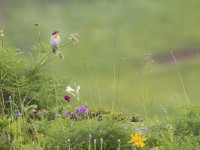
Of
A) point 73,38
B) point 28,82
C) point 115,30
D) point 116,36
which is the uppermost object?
point 115,30

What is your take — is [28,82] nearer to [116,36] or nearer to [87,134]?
[87,134]

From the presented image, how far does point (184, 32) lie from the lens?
78.8ft

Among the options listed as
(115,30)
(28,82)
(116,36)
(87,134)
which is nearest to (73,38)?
(28,82)

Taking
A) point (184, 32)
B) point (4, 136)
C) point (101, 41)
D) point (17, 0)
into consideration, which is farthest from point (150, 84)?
point (4, 136)

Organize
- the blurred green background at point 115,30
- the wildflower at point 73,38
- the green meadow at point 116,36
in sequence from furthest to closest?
the blurred green background at point 115,30
the green meadow at point 116,36
the wildflower at point 73,38

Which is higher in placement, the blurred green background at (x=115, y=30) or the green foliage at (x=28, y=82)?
the blurred green background at (x=115, y=30)

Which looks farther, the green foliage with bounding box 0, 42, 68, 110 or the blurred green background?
the blurred green background

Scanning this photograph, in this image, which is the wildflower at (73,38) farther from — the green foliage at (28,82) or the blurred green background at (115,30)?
the blurred green background at (115,30)

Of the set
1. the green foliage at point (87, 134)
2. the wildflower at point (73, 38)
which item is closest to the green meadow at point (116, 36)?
the wildflower at point (73, 38)

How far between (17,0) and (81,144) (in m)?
24.4

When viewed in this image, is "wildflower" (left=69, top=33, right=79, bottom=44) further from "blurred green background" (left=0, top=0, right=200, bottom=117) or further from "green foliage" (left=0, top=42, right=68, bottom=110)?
"blurred green background" (left=0, top=0, right=200, bottom=117)

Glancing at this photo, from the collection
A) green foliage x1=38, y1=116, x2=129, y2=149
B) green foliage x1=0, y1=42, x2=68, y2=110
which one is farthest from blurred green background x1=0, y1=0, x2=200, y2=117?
green foliage x1=38, y1=116, x2=129, y2=149

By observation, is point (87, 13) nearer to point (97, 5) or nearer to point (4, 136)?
point (97, 5)

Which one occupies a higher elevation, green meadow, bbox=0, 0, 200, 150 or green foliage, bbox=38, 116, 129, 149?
green meadow, bbox=0, 0, 200, 150
